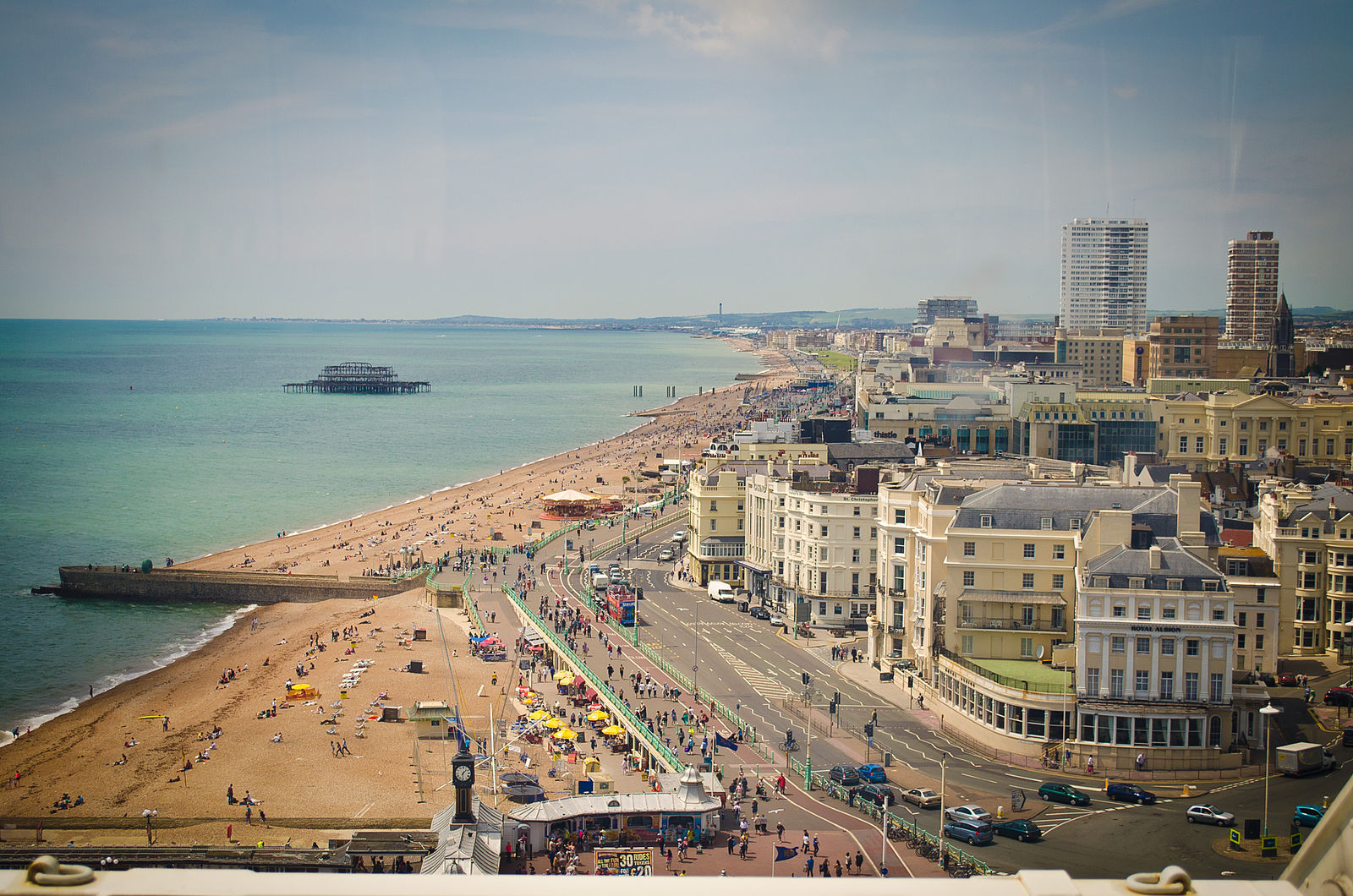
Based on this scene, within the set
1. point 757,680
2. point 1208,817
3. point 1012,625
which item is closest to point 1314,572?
point 1012,625

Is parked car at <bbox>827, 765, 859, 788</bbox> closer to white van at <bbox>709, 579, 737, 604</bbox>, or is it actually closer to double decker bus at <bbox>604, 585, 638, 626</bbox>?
double decker bus at <bbox>604, 585, 638, 626</bbox>

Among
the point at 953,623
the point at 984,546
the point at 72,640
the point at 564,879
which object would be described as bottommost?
the point at 72,640

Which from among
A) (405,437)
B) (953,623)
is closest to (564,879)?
(953,623)

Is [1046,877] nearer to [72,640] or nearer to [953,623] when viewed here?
[953,623]

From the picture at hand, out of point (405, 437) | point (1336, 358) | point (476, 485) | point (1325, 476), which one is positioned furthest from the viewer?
point (405, 437)

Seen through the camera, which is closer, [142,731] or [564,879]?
[564,879]

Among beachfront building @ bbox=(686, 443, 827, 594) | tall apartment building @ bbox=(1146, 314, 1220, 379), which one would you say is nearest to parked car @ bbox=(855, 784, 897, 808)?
beachfront building @ bbox=(686, 443, 827, 594)

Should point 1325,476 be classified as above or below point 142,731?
above
